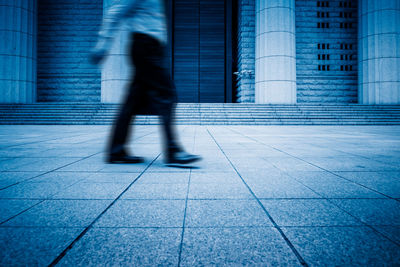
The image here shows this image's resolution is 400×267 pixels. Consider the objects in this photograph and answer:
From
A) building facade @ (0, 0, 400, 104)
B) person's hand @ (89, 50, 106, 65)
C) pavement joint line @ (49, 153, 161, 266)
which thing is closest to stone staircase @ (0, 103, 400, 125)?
building facade @ (0, 0, 400, 104)

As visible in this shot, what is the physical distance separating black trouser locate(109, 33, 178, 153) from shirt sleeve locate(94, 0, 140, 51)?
0.74ft

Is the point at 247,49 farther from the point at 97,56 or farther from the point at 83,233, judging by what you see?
the point at 83,233

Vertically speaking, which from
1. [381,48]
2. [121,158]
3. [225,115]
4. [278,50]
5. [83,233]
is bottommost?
[83,233]

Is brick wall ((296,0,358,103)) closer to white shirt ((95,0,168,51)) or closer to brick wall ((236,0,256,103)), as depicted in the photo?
brick wall ((236,0,256,103))

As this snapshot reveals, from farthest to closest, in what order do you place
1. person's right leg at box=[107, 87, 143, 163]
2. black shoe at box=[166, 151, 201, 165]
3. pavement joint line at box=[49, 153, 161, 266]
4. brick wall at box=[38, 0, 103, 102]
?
brick wall at box=[38, 0, 103, 102] → person's right leg at box=[107, 87, 143, 163] → black shoe at box=[166, 151, 201, 165] → pavement joint line at box=[49, 153, 161, 266]

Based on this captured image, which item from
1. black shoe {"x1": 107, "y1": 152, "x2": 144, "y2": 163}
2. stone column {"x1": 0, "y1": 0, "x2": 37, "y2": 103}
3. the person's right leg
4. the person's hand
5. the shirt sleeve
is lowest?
black shoe {"x1": 107, "y1": 152, "x2": 144, "y2": 163}

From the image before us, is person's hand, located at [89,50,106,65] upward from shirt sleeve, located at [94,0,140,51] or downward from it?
downward

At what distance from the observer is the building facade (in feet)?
55.4

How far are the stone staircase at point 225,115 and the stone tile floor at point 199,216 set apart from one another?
9.62m

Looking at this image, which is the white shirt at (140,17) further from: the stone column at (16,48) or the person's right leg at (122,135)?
the stone column at (16,48)

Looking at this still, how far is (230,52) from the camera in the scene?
71.4 feet

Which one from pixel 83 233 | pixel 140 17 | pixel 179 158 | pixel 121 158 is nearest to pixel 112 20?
pixel 140 17

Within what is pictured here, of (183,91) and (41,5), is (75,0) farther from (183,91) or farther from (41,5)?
(183,91)

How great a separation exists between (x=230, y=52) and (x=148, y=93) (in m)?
20.8
